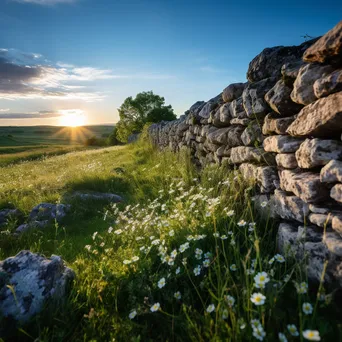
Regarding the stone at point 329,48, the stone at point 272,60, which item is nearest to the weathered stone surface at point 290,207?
the stone at point 329,48

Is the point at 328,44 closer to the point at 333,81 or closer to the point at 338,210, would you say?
the point at 333,81

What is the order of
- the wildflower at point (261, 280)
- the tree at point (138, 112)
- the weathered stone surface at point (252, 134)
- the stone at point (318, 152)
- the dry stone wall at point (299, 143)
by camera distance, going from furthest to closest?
the tree at point (138, 112) < the weathered stone surface at point (252, 134) < the stone at point (318, 152) < the dry stone wall at point (299, 143) < the wildflower at point (261, 280)

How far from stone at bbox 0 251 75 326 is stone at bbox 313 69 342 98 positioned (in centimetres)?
292

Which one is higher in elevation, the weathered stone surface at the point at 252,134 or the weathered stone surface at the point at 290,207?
the weathered stone surface at the point at 252,134

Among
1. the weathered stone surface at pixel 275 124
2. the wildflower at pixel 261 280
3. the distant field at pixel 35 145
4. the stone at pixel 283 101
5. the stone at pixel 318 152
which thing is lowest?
the distant field at pixel 35 145

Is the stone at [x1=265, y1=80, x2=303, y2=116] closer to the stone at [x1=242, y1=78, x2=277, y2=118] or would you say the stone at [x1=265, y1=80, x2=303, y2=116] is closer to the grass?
the stone at [x1=242, y1=78, x2=277, y2=118]

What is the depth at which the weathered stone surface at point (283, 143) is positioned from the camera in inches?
108

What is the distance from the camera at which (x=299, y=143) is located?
8.84 feet

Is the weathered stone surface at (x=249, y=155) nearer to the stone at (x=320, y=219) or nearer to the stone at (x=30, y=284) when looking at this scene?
the stone at (x=320, y=219)

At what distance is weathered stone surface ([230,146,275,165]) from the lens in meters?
3.30

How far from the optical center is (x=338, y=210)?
2154 millimetres

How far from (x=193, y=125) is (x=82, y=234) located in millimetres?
4065

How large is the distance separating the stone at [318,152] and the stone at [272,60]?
1.44 m

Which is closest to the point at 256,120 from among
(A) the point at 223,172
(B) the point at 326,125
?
(A) the point at 223,172
